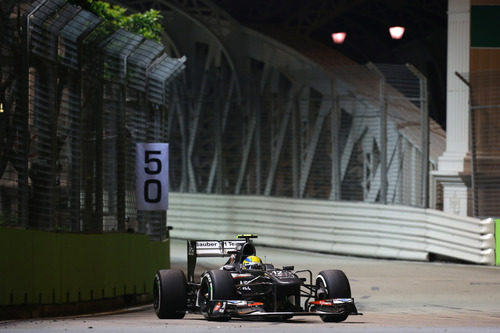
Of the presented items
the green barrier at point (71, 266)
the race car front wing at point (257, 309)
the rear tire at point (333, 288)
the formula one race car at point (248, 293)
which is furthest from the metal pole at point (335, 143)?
the race car front wing at point (257, 309)

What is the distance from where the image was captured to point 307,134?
29375 millimetres

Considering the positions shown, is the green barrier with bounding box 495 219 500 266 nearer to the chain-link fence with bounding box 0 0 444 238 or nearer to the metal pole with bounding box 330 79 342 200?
the chain-link fence with bounding box 0 0 444 238

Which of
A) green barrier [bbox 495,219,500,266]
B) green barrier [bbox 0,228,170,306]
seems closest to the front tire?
green barrier [bbox 0,228,170,306]

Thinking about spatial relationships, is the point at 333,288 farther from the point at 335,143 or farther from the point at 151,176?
the point at 335,143

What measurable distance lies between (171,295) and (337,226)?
48.2 feet

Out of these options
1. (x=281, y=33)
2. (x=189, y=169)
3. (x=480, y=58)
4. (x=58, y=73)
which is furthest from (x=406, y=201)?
(x=281, y=33)

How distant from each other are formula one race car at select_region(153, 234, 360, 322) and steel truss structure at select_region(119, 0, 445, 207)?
38.4 feet

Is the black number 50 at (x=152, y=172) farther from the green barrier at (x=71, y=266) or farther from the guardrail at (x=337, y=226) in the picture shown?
the guardrail at (x=337, y=226)

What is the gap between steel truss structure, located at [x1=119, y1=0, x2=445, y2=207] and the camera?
27.3 m

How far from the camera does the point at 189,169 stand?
3278 centimetres

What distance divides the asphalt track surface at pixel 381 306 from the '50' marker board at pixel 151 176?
5.35 ft

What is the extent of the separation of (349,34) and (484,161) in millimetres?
25734

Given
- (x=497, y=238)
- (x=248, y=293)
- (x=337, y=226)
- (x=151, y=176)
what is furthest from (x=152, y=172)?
(x=337, y=226)

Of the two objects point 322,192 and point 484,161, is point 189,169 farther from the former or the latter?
point 484,161
